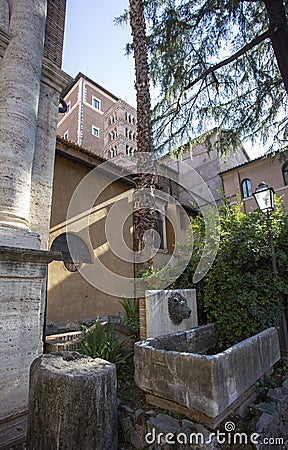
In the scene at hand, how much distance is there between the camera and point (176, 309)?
3707 millimetres

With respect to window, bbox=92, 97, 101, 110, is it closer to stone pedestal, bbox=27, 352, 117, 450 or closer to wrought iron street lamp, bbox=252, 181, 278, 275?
wrought iron street lamp, bbox=252, 181, 278, 275

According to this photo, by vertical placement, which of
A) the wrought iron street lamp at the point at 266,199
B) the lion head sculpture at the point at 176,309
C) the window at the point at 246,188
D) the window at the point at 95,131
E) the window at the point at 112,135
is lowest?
the lion head sculpture at the point at 176,309

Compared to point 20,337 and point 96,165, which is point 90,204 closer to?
point 96,165

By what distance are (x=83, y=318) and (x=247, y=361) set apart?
537cm

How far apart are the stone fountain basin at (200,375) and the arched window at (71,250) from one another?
15.8 ft

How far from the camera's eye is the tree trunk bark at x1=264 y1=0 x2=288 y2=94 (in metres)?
5.33

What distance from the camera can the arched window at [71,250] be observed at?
23.4 feet

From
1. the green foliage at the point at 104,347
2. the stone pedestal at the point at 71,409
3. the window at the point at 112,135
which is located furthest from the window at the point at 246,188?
the window at the point at 112,135

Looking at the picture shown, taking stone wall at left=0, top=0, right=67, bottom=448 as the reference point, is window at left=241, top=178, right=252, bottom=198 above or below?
above

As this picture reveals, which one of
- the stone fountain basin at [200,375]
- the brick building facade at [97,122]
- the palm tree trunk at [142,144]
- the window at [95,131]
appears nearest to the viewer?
the stone fountain basin at [200,375]

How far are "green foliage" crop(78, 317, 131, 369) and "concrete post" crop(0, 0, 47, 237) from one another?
6.11ft

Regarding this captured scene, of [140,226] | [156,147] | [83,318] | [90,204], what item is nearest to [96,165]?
[90,204]

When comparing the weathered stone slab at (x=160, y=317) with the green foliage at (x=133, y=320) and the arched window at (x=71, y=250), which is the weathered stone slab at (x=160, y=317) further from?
the arched window at (x=71, y=250)

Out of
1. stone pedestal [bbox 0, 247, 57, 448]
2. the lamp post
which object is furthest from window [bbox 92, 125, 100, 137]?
stone pedestal [bbox 0, 247, 57, 448]
